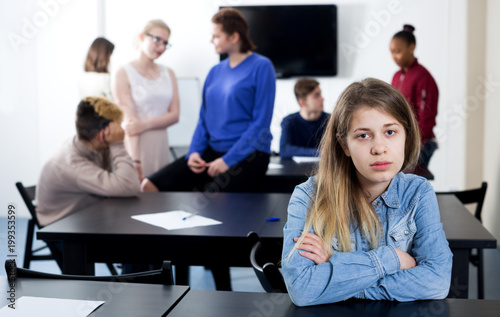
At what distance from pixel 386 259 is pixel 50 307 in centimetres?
78

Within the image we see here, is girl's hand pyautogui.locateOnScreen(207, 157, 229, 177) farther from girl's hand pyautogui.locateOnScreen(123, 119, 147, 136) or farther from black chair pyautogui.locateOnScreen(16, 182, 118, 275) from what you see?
girl's hand pyautogui.locateOnScreen(123, 119, 147, 136)

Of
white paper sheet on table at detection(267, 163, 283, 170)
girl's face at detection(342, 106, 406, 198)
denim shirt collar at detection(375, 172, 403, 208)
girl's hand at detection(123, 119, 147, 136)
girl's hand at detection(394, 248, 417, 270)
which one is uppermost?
girl's face at detection(342, 106, 406, 198)

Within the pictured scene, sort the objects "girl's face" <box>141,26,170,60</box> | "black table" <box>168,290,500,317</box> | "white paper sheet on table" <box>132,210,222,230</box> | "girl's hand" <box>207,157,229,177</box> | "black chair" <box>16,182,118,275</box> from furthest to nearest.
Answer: "girl's face" <box>141,26,170,60</box> < "girl's hand" <box>207,157,229,177</box> < "black chair" <box>16,182,118,275</box> < "white paper sheet on table" <box>132,210,222,230</box> < "black table" <box>168,290,500,317</box>

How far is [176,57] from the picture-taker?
5.82m

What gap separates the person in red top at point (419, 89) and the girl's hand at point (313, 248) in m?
2.83

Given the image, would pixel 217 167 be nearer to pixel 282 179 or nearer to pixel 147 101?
pixel 282 179

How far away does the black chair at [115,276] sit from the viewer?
→ 4.42ft

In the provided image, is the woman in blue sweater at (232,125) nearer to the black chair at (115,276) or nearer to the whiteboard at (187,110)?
the black chair at (115,276)

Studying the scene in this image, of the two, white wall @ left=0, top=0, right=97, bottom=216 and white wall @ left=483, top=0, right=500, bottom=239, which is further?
white wall @ left=0, top=0, right=97, bottom=216

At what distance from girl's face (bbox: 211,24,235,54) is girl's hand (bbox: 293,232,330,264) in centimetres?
198

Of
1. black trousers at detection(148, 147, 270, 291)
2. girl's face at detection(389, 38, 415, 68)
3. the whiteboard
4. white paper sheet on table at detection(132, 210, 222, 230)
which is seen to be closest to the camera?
white paper sheet on table at detection(132, 210, 222, 230)

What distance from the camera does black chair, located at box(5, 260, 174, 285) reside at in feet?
4.42

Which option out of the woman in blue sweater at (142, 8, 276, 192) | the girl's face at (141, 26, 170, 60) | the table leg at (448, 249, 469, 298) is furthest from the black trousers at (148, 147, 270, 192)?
the table leg at (448, 249, 469, 298)

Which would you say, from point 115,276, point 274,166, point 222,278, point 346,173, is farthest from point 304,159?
point 115,276
